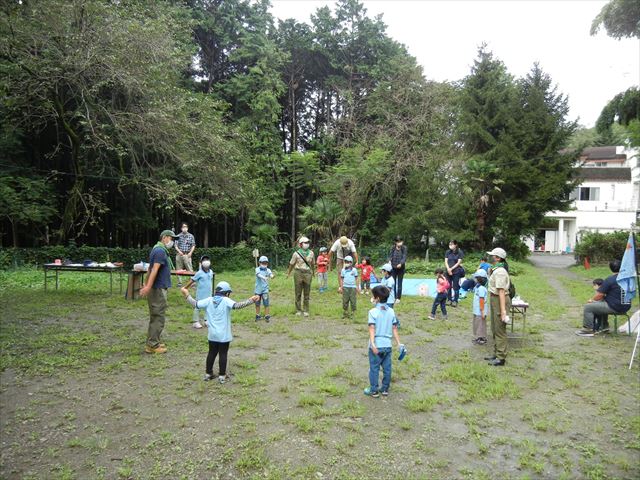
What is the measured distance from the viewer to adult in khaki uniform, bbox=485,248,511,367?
6836 millimetres

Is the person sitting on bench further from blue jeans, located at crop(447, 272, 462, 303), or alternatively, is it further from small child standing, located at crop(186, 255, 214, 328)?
small child standing, located at crop(186, 255, 214, 328)

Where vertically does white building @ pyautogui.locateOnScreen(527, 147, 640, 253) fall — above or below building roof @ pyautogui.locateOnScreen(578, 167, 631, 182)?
below

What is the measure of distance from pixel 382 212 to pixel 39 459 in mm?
25851

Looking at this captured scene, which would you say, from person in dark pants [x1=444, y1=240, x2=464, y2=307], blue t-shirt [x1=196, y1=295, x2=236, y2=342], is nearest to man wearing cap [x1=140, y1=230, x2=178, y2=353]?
blue t-shirt [x1=196, y1=295, x2=236, y2=342]

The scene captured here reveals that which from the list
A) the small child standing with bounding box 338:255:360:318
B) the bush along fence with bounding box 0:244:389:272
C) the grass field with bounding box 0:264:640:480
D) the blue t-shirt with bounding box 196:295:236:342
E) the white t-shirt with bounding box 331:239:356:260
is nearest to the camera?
the grass field with bounding box 0:264:640:480

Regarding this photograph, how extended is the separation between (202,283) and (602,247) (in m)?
23.6

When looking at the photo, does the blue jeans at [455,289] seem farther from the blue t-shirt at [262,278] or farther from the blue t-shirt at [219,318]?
the blue t-shirt at [219,318]

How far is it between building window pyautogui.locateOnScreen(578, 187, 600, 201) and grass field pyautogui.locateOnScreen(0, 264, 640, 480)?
37.8m

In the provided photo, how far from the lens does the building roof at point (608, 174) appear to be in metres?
40.1

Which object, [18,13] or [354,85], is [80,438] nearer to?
[18,13]

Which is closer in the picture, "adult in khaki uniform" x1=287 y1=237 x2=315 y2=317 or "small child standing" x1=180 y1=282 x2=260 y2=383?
"small child standing" x1=180 y1=282 x2=260 y2=383

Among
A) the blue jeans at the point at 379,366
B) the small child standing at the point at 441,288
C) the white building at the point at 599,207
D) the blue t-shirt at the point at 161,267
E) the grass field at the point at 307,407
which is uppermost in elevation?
the white building at the point at 599,207

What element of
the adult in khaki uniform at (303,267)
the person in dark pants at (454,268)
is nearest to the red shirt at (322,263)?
the adult in khaki uniform at (303,267)

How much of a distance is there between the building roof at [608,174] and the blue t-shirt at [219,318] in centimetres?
4266
